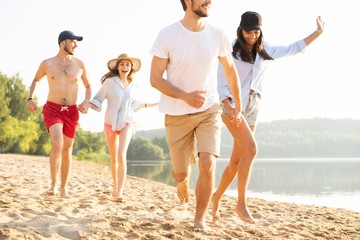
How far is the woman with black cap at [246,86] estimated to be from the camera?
5992 mm

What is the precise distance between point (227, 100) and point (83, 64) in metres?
3.06

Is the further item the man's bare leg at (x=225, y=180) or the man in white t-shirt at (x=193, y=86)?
the man's bare leg at (x=225, y=180)

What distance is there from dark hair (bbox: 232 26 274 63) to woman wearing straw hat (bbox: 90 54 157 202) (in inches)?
102

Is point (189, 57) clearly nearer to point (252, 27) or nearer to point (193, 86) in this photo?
point (193, 86)

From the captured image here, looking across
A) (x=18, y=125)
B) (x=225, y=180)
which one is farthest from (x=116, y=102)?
(x=18, y=125)

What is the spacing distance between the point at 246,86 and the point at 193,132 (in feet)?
3.61

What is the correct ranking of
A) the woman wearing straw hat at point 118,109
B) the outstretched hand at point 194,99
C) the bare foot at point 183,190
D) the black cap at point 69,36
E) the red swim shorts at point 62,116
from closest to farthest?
the outstretched hand at point 194,99 → the bare foot at point 183,190 → the red swim shorts at point 62,116 → the black cap at point 69,36 → the woman wearing straw hat at point 118,109

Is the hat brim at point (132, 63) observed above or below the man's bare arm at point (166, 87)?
above

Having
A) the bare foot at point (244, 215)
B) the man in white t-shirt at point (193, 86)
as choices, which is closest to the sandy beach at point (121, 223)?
the bare foot at point (244, 215)

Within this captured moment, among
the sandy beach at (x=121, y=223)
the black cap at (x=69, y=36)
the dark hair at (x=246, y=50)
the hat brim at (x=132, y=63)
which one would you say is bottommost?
the sandy beach at (x=121, y=223)

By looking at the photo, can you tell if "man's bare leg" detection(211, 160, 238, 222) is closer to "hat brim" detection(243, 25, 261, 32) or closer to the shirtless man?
"hat brim" detection(243, 25, 261, 32)

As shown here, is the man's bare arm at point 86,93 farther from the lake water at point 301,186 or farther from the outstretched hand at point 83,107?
the lake water at point 301,186

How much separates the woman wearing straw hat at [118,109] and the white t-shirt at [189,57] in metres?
2.86

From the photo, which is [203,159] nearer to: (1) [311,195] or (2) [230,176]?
(2) [230,176]
